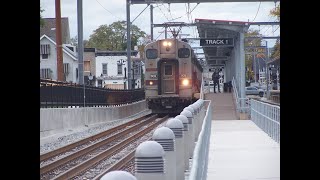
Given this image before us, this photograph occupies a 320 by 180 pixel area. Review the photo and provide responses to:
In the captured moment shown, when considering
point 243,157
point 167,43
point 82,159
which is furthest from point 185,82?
point 243,157

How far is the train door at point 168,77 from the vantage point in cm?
2650

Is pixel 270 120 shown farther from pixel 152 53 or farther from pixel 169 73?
pixel 169 73

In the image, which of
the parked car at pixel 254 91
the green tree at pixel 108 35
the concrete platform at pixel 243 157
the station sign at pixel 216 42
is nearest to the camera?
the concrete platform at pixel 243 157

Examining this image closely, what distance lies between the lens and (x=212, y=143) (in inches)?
501

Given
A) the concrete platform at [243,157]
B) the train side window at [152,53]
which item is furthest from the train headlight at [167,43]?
the concrete platform at [243,157]

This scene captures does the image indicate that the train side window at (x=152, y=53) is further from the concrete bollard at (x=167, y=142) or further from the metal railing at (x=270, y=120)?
the concrete bollard at (x=167, y=142)

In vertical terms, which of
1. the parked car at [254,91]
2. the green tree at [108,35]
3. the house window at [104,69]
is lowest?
the parked car at [254,91]

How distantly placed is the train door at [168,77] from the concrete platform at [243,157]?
11.2 metres

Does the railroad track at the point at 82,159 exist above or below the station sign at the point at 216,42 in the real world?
below

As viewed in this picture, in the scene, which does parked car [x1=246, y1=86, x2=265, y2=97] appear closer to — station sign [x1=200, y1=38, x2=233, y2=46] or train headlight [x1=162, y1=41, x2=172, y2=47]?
train headlight [x1=162, y1=41, x2=172, y2=47]

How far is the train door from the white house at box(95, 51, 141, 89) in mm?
8835
